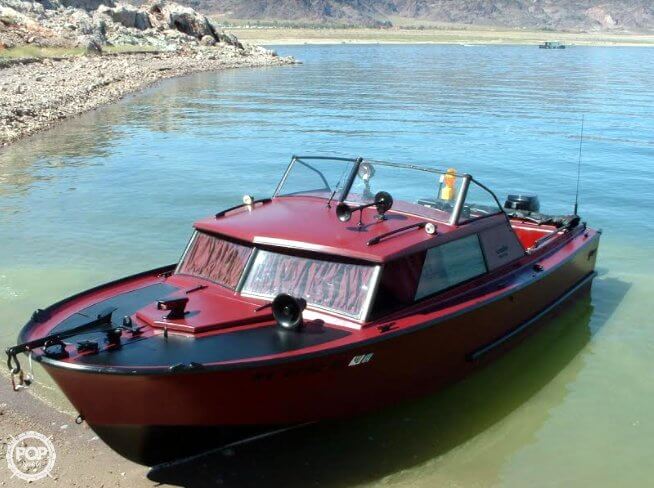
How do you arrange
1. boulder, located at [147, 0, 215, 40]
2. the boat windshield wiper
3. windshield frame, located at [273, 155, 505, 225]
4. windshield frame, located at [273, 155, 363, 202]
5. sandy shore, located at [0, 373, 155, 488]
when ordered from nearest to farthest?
sandy shore, located at [0, 373, 155, 488], the boat windshield wiper, windshield frame, located at [273, 155, 505, 225], windshield frame, located at [273, 155, 363, 202], boulder, located at [147, 0, 215, 40]

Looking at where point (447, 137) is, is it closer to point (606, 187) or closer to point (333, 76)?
point (606, 187)

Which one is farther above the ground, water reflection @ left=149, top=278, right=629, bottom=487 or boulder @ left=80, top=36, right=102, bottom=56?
boulder @ left=80, top=36, right=102, bottom=56

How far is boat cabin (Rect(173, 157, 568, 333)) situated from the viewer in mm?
7184

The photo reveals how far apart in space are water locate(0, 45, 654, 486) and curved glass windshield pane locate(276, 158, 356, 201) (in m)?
2.69

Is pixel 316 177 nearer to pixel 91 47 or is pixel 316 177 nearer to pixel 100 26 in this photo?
pixel 91 47

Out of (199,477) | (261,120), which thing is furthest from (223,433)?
(261,120)

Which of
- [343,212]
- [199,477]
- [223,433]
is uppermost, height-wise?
[343,212]

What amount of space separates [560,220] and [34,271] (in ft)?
26.6

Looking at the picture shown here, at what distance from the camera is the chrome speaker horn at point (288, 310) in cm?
675

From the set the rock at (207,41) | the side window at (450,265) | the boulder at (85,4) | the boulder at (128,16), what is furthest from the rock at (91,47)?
the side window at (450,265)

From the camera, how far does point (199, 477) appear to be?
686cm

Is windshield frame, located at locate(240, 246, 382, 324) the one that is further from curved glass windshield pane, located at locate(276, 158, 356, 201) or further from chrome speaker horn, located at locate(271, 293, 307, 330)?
curved glass windshield pane, located at locate(276, 158, 356, 201)

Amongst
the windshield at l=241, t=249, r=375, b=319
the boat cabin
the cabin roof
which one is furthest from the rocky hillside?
the windshield at l=241, t=249, r=375, b=319

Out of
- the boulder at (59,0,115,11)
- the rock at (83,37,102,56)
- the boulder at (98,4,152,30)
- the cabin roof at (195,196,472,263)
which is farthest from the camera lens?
the boulder at (59,0,115,11)
